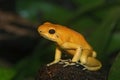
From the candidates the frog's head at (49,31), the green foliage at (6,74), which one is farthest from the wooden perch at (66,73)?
the green foliage at (6,74)

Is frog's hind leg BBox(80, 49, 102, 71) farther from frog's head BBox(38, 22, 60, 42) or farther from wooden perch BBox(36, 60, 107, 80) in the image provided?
frog's head BBox(38, 22, 60, 42)

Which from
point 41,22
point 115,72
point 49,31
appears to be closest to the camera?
point 115,72

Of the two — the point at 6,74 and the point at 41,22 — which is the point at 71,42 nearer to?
the point at 6,74

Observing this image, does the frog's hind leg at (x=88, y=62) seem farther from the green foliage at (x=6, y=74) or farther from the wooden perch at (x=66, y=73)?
the green foliage at (x=6, y=74)

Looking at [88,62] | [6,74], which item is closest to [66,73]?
[88,62]

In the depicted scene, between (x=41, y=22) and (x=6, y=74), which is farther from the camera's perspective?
(x=41, y=22)

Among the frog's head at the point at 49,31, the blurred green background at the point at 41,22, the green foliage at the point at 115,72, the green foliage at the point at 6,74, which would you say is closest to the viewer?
the green foliage at the point at 115,72
